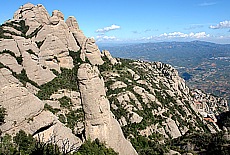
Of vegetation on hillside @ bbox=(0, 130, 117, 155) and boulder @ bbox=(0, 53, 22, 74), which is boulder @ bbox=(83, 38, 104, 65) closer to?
boulder @ bbox=(0, 53, 22, 74)

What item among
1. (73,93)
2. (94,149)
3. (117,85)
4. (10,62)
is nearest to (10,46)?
(10,62)

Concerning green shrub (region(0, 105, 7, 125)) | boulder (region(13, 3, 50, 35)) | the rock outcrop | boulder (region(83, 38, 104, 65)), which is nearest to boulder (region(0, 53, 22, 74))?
boulder (region(13, 3, 50, 35))

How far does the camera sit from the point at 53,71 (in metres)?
66.2

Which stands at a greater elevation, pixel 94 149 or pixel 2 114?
pixel 2 114

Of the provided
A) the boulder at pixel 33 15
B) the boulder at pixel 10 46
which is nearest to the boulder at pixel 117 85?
the boulder at pixel 10 46

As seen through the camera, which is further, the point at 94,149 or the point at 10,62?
the point at 10,62

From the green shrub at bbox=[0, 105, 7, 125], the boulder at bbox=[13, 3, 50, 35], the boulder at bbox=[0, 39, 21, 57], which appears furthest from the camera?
the boulder at bbox=[13, 3, 50, 35]

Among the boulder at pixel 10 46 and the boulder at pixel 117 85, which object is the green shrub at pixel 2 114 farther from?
the boulder at pixel 117 85

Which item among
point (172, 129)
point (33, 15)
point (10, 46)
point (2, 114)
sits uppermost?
point (33, 15)

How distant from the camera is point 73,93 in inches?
2340

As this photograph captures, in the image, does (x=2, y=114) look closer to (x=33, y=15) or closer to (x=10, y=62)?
(x=10, y=62)

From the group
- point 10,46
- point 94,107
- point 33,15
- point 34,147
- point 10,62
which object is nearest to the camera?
point 34,147

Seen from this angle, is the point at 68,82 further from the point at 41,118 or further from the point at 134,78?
the point at 41,118

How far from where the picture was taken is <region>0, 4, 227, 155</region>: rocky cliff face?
29.3m
